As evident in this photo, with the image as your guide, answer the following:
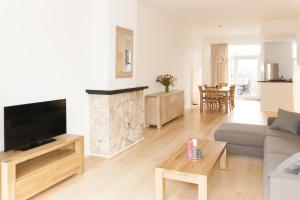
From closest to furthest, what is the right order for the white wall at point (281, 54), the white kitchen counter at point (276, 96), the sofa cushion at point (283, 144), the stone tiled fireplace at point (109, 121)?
the sofa cushion at point (283, 144)
the stone tiled fireplace at point (109, 121)
the white kitchen counter at point (276, 96)
the white wall at point (281, 54)

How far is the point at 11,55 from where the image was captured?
301 centimetres

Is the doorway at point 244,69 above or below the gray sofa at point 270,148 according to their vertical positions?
above

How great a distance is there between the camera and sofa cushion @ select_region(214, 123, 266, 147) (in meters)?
4.03

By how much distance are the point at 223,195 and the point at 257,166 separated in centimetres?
112

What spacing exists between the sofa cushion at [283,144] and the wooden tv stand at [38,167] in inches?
90.1

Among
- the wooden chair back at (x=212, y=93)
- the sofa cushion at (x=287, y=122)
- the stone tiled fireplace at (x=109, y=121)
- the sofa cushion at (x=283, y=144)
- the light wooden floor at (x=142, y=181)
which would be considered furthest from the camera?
the wooden chair back at (x=212, y=93)

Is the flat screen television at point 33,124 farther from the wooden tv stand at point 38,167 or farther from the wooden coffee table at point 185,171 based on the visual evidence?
the wooden coffee table at point 185,171

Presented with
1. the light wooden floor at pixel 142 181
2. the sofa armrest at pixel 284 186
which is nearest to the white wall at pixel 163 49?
the light wooden floor at pixel 142 181

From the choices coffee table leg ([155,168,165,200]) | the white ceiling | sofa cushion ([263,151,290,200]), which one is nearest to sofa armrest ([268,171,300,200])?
sofa cushion ([263,151,290,200])

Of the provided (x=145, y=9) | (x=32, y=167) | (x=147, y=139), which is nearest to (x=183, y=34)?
(x=145, y=9)

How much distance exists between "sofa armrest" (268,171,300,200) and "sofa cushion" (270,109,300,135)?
2.16m

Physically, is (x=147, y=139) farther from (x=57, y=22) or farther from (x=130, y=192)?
(x=57, y=22)

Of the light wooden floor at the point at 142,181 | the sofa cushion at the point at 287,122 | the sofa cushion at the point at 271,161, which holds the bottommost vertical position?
the light wooden floor at the point at 142,181

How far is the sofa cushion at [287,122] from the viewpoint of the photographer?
4.00 metres
